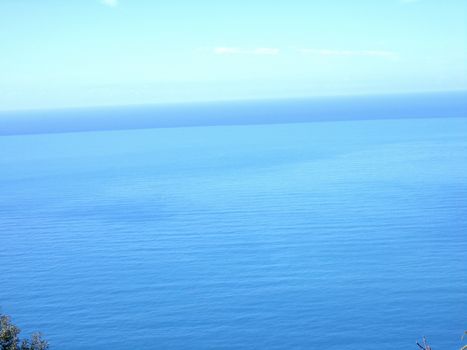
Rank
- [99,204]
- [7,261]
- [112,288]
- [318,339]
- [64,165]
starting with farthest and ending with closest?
[64,165], [99,204], [7,261], [112,288], [318,339]

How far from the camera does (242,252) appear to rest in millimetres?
29656

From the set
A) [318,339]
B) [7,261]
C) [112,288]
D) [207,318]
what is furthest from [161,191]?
[318,339]

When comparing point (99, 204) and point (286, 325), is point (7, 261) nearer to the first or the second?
point (99, 204)

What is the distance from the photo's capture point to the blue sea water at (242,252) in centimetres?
2117

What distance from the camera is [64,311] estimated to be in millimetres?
Answer: 23312

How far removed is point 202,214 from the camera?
37750 millimetres

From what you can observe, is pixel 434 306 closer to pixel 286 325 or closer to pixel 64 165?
pixel 286 325

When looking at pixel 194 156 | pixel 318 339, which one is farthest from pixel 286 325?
pixel 194 156

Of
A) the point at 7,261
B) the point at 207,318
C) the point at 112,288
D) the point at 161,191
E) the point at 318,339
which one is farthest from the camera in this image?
the point at 161,191

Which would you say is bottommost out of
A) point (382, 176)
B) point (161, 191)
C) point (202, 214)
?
point (202, 214)

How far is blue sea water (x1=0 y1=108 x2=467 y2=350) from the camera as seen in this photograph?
69.5ft

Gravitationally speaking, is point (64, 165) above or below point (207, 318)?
above

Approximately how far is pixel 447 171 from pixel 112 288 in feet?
108

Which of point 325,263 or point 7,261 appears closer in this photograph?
point 325,263
